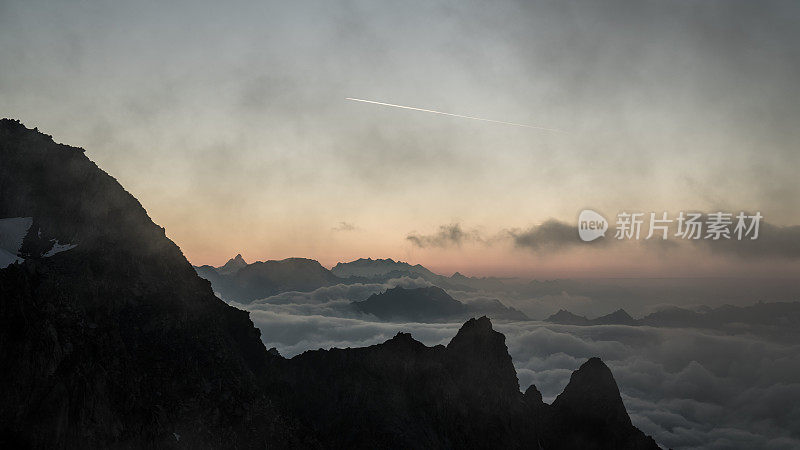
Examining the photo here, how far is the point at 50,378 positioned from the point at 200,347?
32017mm

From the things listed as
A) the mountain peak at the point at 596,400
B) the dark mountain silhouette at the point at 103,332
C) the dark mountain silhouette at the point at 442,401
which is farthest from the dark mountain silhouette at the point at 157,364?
the mountain peak at the point at 596,400

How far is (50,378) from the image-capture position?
62125mm

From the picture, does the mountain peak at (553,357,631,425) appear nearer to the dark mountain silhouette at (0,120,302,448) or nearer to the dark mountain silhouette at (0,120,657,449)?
the dark mountain silhouette at (0,120,657,449)

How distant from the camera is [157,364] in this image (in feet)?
277

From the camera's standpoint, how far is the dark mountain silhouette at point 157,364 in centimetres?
6378

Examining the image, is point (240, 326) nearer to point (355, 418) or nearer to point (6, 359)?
point (355, 418)

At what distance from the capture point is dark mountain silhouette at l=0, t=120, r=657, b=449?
6378 centimetres

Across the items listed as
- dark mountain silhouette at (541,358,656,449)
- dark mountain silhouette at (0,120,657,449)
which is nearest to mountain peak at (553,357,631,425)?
dark mountain silhouette at (541,358,656,449)

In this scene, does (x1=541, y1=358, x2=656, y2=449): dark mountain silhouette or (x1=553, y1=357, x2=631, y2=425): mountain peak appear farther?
(x1=553, y1=357, x2=631, y2=425): mountain peak

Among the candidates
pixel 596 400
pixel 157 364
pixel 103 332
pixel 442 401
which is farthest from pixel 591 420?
pixel 103 332

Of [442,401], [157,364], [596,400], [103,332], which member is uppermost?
[103,332]

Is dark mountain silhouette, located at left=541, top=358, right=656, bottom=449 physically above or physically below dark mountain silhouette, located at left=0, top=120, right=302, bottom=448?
below

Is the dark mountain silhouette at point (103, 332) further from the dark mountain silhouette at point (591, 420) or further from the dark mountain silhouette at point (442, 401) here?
the dark mountain silhouette at point (591, 420)

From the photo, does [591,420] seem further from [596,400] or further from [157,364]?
[157,364]
